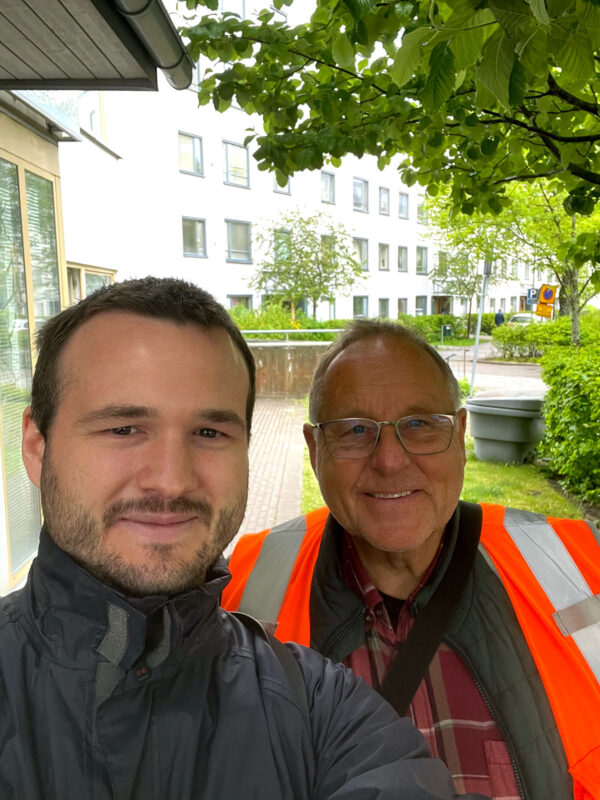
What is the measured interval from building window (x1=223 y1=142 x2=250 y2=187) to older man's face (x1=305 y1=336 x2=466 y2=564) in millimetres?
28325

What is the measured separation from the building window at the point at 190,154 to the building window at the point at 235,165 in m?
1.49

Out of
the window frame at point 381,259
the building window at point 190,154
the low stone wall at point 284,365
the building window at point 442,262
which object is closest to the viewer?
the low stone wall at point 284,365

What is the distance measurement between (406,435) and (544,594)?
24.5 inches

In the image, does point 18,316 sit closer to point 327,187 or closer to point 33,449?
point 33,449

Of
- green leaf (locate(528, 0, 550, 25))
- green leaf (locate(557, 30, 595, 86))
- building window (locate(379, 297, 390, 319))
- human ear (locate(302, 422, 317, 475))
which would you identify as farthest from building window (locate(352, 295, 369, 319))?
green leaf (locate(528, 0, 550, 25))

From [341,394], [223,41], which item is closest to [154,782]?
[341,394]

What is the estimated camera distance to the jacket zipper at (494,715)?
5.67ft

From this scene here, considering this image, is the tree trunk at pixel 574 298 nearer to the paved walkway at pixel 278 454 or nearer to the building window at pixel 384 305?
the paved walkway at pixel 278 454

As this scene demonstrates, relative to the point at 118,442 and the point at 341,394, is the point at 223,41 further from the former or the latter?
the point at 118,442

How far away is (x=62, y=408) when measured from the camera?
1385 mm

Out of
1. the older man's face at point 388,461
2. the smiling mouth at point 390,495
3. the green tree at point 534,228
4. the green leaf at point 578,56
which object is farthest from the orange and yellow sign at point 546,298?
the green leaf at point 578,56

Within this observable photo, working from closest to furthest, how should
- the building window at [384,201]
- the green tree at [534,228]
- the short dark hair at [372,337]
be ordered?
the short dark hair at [372,337] → the green tree at [534,228] → the building window at [384,201]

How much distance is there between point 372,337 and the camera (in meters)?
2.39

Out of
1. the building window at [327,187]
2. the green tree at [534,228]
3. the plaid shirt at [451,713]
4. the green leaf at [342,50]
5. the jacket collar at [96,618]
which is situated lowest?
the plaid shirt at [451,713]
